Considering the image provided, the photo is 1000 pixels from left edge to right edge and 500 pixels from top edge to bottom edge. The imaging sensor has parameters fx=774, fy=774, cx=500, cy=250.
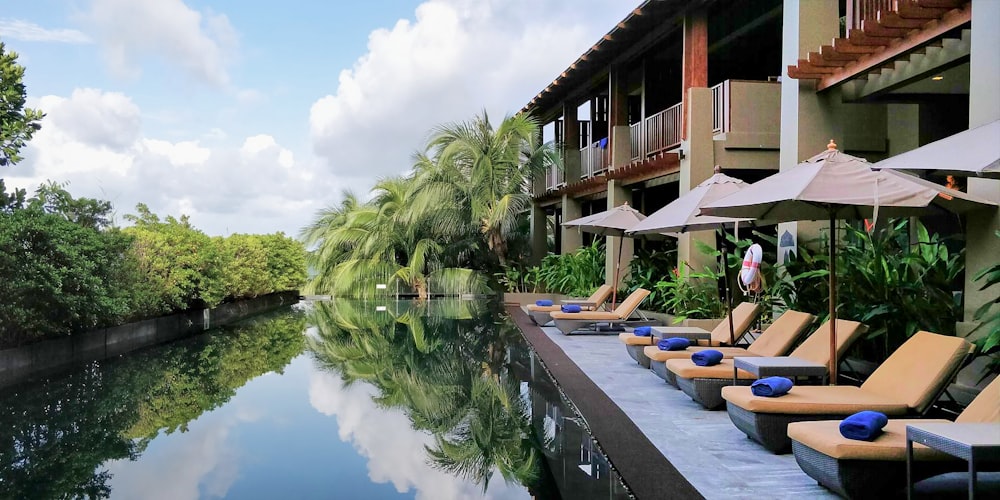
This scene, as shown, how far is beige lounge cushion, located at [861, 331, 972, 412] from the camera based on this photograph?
475cm

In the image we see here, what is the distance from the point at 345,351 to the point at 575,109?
12.2 meters

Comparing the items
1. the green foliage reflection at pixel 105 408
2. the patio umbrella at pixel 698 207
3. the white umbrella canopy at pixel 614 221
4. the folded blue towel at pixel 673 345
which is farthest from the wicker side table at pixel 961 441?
the white umbrella canopy at pixel 614 221

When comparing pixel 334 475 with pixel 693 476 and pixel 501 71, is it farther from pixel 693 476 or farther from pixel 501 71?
pixel 501 71

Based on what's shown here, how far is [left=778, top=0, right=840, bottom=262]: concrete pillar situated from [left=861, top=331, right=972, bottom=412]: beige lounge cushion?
4799 mm

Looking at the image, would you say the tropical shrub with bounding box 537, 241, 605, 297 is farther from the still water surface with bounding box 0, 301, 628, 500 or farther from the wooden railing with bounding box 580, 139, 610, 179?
the still water surface with bounding box 0, 301, 628, 500

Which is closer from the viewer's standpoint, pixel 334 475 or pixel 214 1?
pixel 334 475

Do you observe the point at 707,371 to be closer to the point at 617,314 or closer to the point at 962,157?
the point at 962,157

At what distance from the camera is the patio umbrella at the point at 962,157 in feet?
12.9

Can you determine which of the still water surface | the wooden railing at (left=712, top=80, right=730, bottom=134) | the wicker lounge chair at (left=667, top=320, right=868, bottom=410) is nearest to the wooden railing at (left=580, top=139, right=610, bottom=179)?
the wooden railing at (left=712, top=80, right=730, bottom=134)

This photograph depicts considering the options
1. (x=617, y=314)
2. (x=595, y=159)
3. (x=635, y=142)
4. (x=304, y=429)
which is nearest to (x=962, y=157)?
(x=304, y=429)

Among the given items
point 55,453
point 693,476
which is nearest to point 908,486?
point 693,476

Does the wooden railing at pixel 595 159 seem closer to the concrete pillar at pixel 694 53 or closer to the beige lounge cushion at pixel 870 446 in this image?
the concrete pillar at pixel 694 53

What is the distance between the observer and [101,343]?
11211 mm

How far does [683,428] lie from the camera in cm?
585
